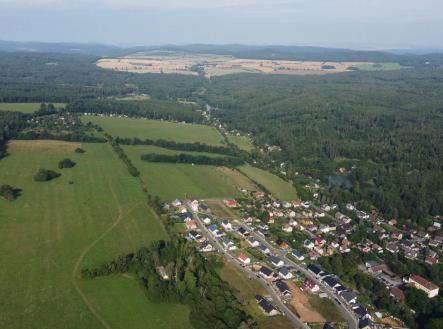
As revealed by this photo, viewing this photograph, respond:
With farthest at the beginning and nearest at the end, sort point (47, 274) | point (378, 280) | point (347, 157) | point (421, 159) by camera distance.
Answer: point (347, 157)
point (421, 159)
point (378, 280)
point (47, 274)

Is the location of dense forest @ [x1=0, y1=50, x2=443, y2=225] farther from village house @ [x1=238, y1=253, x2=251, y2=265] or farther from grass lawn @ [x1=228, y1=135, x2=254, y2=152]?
village house @ [x1=238, y1=253, x2=251, y2=265]

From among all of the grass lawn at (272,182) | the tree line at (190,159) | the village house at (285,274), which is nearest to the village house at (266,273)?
the village house at (285,274)

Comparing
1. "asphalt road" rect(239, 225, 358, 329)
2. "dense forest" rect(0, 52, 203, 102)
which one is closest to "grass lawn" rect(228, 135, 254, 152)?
"asphalt road" rect(239, 225, 358, 329)

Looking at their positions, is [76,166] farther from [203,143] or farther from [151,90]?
[151,90]

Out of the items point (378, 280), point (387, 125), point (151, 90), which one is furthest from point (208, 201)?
point (151, 90)

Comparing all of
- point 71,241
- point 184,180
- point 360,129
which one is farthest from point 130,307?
point 360,129

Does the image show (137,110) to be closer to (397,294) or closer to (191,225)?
(191,225)
